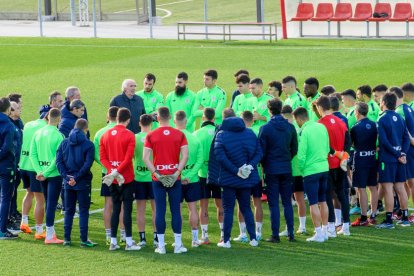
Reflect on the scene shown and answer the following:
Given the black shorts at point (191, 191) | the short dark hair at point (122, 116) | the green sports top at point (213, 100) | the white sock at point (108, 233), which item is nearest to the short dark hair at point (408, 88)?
the green sports top at point (213, 100)

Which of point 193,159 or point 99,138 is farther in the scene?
point 99,138

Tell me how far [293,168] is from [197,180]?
5.05 ft

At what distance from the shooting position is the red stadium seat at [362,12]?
120 feet

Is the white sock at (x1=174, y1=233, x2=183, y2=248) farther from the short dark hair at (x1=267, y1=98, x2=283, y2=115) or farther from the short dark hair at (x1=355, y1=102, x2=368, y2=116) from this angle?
the short dark hair at (x1=355, y1=102, x2=368, y2=116)

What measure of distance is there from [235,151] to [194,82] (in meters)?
15.2

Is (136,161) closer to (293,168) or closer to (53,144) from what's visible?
(53,144)

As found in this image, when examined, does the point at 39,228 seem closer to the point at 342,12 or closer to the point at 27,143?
the point at 27,143

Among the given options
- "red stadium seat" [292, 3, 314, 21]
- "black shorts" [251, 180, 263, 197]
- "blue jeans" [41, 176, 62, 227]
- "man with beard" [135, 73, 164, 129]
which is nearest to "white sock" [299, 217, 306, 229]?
"black shorts" [251, 180, 263, 197]

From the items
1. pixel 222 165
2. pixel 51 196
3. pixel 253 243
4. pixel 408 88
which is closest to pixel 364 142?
pixel 408 88

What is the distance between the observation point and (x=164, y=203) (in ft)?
46.5

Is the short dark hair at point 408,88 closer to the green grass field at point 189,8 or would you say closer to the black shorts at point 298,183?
the black shorts at point 298,183

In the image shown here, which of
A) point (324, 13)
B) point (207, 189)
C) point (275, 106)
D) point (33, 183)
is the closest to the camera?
point (275, 106)

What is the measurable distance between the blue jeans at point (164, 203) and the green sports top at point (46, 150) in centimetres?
168

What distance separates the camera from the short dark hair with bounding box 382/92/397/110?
15.4 metres
